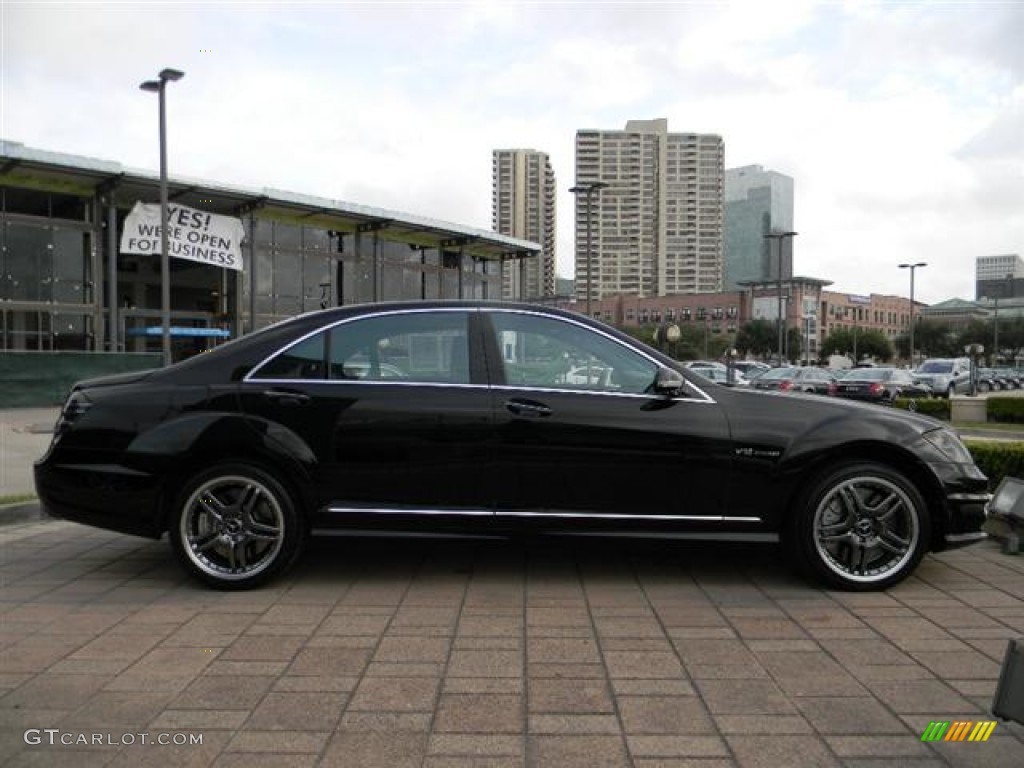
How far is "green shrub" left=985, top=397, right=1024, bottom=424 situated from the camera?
1931cm

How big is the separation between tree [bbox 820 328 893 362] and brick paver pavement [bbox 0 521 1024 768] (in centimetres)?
9003

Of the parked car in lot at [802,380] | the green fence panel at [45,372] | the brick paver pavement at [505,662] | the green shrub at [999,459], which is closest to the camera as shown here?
the brick paver pavement at [505,662]

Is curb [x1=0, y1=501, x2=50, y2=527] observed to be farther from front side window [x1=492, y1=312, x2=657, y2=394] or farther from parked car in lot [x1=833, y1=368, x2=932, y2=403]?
parked car in lot [x1=833, y1=368, x2=932, y2=403]

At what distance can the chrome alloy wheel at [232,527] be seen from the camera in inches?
178

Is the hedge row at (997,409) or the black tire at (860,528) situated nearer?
the black tire at (860,528)

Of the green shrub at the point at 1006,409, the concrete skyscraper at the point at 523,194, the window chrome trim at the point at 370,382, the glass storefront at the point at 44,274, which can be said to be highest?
the concrete skyscraper at the point at 523,194

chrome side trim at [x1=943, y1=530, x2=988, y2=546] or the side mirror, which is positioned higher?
the side mirror

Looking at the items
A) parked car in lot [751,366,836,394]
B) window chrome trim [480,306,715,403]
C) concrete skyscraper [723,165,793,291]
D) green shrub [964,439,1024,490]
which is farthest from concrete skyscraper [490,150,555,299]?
window chrome trim [480,306,715,403]

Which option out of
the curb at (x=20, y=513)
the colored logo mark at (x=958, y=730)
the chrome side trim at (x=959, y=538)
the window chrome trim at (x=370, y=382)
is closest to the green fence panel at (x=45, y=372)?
the curb at (x=20, y=513)

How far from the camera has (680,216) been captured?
6084 cm

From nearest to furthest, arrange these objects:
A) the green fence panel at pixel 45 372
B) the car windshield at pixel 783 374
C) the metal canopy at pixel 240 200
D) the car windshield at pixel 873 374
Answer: the green fence panel at pixel 45 372 < the metal canopy at pixel 240 200 < the car windshield at pixel 873 374 < the car windshield at pixel 783 374

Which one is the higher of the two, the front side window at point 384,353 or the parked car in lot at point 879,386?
the front side window at point 384,353

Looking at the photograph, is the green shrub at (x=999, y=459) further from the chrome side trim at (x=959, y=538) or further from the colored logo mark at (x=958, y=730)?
the colored logo mark at (x=958, y=730)

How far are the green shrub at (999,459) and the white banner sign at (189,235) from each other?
23915mm
